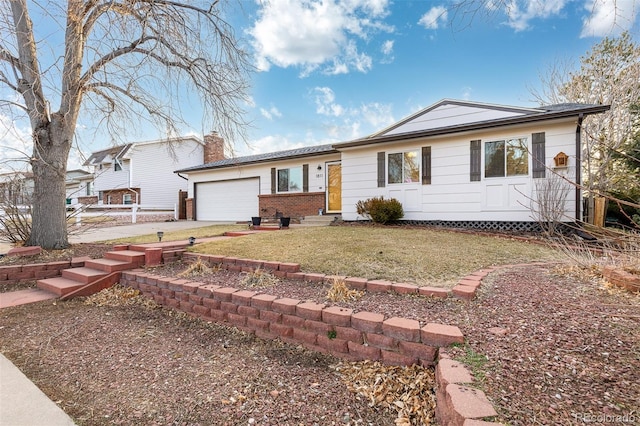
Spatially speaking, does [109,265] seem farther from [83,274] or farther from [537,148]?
[537,148]

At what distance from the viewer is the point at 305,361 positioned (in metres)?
2.48

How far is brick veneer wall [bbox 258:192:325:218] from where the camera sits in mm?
12164

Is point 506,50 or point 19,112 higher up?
point 506,50

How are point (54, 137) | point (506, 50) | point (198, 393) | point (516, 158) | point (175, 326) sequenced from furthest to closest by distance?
point (516, 158)
point (506, 50)
point (54, 137)
point (175, 326)
point (198, 393)

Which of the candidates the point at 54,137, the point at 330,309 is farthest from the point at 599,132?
the point at 54,137

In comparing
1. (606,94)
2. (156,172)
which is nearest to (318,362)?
(606,94)

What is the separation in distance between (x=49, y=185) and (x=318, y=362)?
6126 millimetres

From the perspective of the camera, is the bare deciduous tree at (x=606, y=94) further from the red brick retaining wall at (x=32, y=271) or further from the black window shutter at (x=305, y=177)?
the red brick retaining wall at (x=32, y=271)

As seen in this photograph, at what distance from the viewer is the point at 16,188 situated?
5797mm

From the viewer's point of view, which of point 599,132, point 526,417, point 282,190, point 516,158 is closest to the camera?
point 526,417

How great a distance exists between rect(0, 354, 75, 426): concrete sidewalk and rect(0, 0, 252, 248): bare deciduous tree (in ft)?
14.6

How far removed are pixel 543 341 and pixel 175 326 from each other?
11.3 ft

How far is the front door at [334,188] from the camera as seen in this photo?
11.8 meters

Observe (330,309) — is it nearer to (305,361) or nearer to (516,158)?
(305,361)
